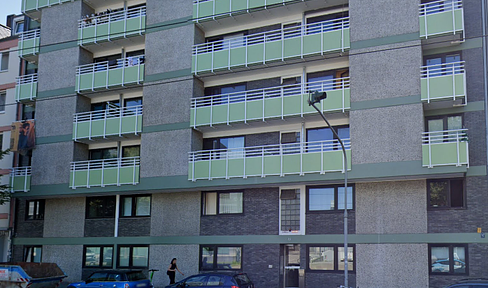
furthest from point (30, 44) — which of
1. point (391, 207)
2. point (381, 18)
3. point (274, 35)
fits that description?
point (391, 207)

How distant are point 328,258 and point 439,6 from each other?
12331mm

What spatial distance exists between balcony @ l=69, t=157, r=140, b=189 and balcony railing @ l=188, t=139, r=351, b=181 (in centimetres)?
367

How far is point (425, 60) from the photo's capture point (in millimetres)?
25766

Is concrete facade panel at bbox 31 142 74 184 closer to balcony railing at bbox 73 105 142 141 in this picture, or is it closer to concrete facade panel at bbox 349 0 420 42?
balcony railing at bbox 73 105 142 141

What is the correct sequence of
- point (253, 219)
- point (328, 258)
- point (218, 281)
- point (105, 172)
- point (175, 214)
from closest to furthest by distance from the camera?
point (218, 281)
point (328, 258)
point (253, 219)
point (175, 214)
point (105, 172)

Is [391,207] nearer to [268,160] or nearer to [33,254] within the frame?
[268,160]

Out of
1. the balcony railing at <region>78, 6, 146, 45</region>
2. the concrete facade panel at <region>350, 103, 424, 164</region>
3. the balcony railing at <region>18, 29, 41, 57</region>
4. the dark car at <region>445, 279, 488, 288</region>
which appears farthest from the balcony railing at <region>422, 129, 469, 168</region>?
the balcony railing at <region>18, 29, 41, 57</region>

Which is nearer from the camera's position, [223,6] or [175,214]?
[223,6]

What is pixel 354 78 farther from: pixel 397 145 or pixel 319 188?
pixel 319 188

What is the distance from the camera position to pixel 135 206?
105 ft

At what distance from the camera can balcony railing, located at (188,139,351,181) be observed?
25.7 metres

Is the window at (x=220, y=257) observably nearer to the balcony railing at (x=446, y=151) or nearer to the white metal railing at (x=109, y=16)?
the balcony railing at (x=446, y=151)

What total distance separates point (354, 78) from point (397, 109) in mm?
2504

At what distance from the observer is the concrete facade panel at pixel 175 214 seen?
2967cm
